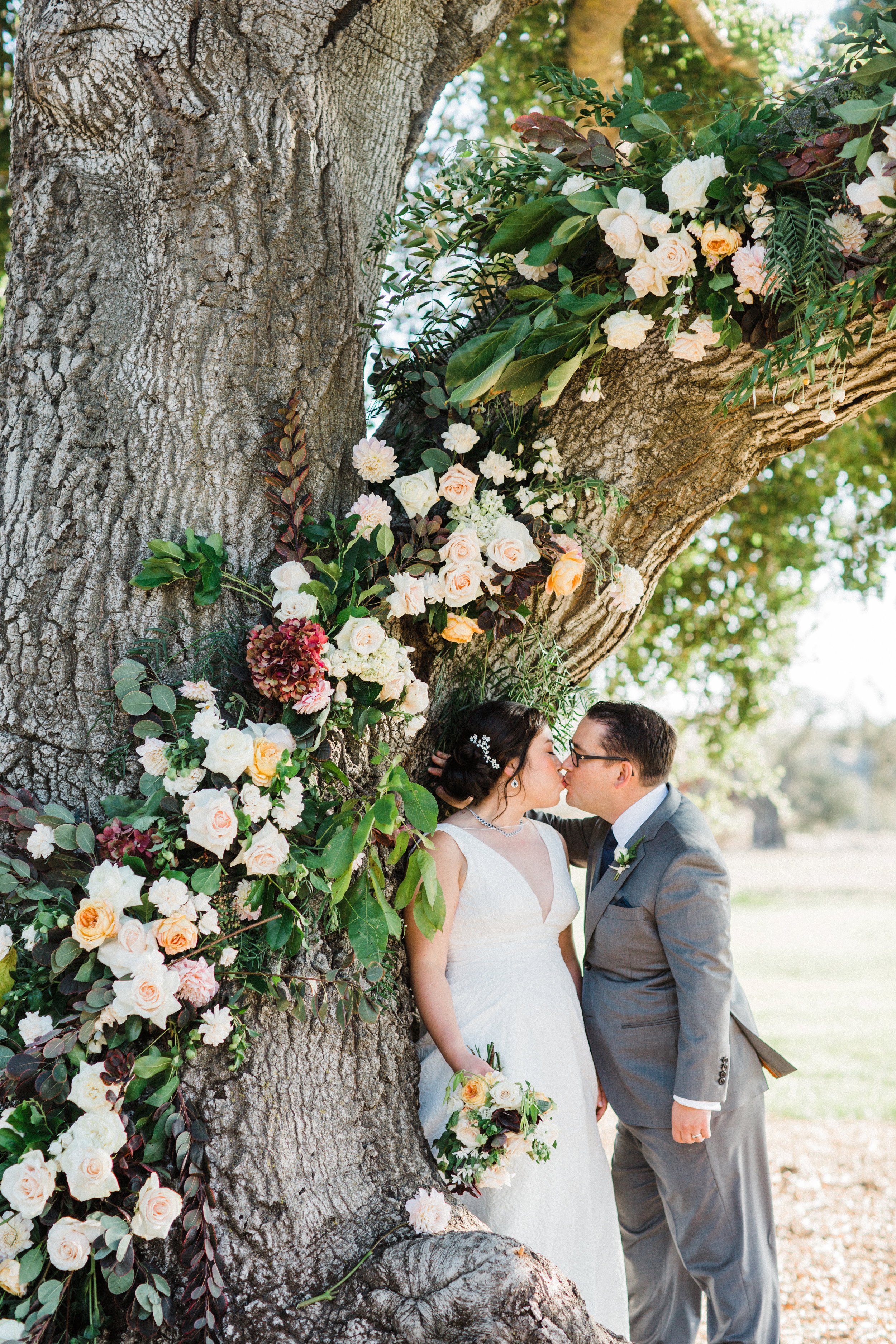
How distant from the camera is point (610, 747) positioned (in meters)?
3.32

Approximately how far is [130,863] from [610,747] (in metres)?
1.72

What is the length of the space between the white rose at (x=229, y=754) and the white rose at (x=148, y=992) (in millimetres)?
397

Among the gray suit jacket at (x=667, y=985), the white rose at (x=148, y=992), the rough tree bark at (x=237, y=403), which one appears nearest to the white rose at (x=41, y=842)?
the rough tree bark at (x=237, y=403)

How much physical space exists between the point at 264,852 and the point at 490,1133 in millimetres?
960

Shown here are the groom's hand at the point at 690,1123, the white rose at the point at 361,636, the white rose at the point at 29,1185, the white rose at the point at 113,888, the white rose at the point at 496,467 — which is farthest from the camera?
the groom's hand at the point at 690,1123

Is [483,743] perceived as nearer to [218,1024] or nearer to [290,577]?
[290,577]

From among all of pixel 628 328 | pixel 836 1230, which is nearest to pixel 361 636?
pixel 628 328

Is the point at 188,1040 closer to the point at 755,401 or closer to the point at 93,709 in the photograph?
the point at 93,709

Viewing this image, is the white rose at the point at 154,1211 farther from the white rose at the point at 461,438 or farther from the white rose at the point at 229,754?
the white rose at the point at 461,438

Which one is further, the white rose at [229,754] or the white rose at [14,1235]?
the white rose at [229,754]

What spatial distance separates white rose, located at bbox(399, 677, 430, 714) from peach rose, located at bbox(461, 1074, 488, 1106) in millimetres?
946

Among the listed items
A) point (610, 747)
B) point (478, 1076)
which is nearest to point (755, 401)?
point (610, 747)

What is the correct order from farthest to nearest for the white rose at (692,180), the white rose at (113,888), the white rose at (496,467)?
1. the white rose at (496,467)
2. the white rose at (692,180)
3. the white rose at (113,888)

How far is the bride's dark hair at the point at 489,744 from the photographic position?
2900 mm
